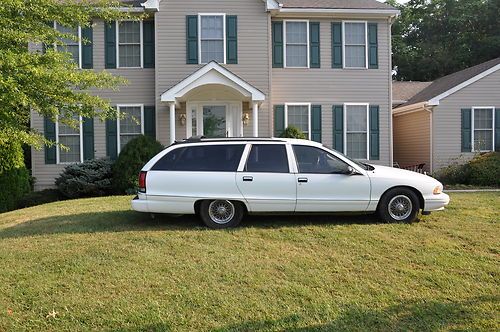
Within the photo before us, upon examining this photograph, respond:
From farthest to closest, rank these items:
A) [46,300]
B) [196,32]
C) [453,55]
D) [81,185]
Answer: [453,55]
[196,32]
[81,185]
[46,300]

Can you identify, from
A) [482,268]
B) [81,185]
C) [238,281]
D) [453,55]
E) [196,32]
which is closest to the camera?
[238,281]

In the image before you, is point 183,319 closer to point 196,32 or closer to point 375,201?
point 375,201

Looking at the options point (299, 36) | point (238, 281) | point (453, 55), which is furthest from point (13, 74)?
point (453, 55)

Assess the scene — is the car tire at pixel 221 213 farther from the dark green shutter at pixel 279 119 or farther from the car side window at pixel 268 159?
the dark green shutter at pixel 279 119

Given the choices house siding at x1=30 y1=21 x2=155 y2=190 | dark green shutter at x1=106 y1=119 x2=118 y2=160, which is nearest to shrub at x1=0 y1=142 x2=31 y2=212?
house siding at x1=30 y1=21 x2=155 y2=190

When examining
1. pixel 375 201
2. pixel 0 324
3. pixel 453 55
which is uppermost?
pixel 453 55

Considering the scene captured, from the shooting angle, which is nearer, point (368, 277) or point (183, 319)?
point (183, 319)

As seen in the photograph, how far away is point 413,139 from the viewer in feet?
65.4

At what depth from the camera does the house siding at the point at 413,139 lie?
61.3ft

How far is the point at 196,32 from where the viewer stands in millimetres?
16469

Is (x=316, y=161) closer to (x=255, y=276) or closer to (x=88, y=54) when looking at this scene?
(x=255, y=276)

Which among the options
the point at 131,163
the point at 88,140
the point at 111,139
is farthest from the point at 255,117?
the point at 88,140

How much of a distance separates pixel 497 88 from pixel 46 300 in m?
17.9

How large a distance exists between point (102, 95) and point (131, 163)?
333cm
